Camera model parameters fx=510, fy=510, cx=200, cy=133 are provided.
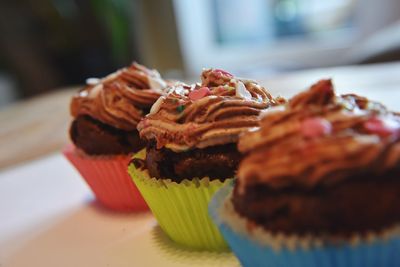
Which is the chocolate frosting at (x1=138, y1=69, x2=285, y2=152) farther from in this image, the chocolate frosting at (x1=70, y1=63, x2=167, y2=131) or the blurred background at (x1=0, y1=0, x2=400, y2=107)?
the blurred background at (x1=0, y1=0, x2=400, y2=107)

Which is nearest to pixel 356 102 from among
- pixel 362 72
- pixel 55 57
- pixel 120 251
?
pixel 120 251

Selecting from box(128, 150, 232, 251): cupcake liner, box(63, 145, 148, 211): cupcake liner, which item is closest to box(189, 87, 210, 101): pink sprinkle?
box(128, 150, 232, 251): cupcake liner

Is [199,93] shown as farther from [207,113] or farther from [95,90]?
[95,90]

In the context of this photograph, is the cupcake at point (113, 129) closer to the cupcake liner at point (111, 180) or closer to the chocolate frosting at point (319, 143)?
the cupcake liner at point (111, 180)

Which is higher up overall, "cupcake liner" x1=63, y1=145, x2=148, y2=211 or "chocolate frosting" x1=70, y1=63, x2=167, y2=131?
"chocolate frosting" x1=70, y1=63, x2=167, y2=131

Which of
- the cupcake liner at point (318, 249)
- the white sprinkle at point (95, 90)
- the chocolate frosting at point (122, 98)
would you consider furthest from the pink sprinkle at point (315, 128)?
the white sprinkle at point (95, 90)

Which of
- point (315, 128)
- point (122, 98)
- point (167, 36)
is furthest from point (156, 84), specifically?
point (167, 36)

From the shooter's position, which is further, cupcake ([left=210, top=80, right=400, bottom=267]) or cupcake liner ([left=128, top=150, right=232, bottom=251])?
cupcake liner ([left=128, top=150, right=232, bottom=251])
